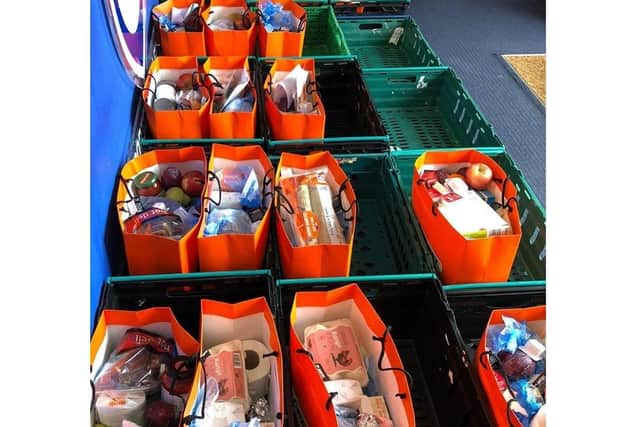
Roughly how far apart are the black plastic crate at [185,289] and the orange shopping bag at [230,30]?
4.19ft

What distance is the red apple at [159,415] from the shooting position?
1.16 m

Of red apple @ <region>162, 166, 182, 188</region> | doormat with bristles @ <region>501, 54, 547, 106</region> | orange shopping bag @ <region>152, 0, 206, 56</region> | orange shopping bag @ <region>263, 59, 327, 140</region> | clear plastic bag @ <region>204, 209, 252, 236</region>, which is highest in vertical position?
orange shopping bag @ <region>152, 0, 206, 56</region>

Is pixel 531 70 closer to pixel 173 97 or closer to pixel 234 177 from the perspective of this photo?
pixel 173 97

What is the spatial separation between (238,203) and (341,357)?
1.88 ft

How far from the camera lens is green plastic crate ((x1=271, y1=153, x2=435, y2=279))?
1651 millimetres

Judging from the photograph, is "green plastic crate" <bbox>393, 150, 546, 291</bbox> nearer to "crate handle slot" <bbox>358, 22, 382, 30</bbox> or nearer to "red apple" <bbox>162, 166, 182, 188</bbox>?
"red apple" <bbox>162, 166, 182, 188</bbox>

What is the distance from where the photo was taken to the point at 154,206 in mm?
1541

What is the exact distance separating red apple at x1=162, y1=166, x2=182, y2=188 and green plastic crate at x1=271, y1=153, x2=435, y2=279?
1.00 feet

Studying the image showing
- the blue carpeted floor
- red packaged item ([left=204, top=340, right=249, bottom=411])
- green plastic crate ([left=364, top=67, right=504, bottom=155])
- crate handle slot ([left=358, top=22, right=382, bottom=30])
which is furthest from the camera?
the blue carpeted floor

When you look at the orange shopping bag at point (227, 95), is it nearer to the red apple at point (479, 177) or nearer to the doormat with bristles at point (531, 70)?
the red apple at point (479, 177)

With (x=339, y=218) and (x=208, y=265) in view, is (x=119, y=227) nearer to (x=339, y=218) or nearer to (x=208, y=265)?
(x=208, y=265)

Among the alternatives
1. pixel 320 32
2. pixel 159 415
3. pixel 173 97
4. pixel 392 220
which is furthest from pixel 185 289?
pixel 320 32

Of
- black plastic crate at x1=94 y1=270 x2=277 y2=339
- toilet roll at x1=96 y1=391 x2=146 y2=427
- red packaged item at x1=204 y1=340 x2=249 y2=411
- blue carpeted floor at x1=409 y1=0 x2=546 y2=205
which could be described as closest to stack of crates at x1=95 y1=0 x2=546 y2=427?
black plastic crate at x1=94 y1=270 x2=277 y2=339
